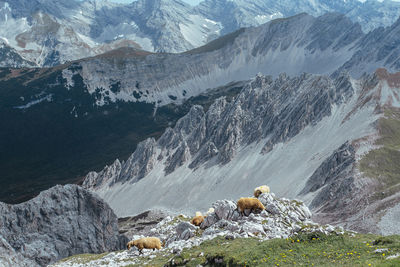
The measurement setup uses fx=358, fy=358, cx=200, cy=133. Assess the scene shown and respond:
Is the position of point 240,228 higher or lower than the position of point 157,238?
higher

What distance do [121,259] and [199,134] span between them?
150657 mm

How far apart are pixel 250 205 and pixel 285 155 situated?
101m

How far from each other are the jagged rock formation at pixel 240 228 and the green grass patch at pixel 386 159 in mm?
56871

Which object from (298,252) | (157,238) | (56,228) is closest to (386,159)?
(157,238)

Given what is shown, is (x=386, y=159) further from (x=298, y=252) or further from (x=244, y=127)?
(x=298, y=252)

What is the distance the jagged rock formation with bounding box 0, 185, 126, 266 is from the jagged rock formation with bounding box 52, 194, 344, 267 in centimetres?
2666

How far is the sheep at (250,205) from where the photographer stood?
140 ft

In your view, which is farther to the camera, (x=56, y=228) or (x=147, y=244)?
(x=56, y=228)

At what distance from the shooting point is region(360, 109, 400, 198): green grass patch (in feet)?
310

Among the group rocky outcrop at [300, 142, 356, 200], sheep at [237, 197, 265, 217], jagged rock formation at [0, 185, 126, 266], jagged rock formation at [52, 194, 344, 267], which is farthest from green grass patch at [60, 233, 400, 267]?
rocky outcrop at [300, 142, 356, 200]

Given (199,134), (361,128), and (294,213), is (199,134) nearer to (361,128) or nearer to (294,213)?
(361,128)

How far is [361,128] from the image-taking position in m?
126

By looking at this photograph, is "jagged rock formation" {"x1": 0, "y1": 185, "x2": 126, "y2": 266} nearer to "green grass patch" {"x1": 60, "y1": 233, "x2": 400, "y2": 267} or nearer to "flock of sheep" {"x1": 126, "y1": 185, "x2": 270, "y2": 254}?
"flock of sheep" {"x1": 126, "y1": 185, "x2": 270, "y2": 254}

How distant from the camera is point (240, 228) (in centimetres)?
3747
